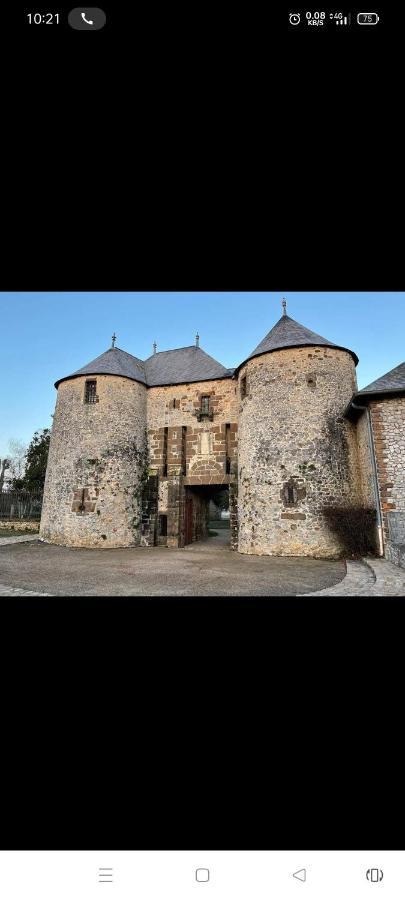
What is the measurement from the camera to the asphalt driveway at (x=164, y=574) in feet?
14.6

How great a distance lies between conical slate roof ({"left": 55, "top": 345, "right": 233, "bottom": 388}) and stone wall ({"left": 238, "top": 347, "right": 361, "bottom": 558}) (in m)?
2.39

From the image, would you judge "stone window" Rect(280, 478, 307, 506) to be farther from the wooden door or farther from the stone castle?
the wooden door

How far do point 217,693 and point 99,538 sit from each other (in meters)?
9.41

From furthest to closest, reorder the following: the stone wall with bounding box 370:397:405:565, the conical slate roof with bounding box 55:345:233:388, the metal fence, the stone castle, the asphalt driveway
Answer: the metal fence, the conical slate roof with bounding box 55:345:233:388, the stone castle, the stone wall with bounding box 370:397:405:565, the asphalt driveway

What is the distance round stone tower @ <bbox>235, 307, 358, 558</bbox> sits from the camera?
8.02 meters
